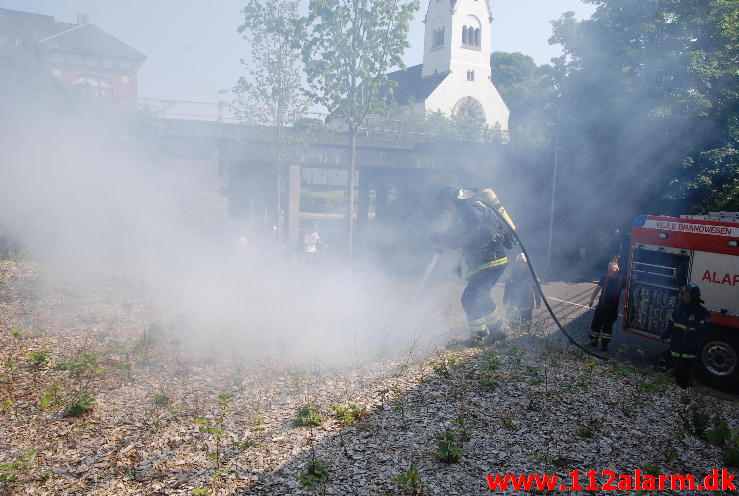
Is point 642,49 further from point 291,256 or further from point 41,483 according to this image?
point 41,483

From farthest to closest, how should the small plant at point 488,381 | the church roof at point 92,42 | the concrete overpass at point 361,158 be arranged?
the church roof at point 92,42, the concrete overpass at point 361,158, the small plant at point 488,381

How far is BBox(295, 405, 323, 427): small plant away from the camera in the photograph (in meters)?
5.21

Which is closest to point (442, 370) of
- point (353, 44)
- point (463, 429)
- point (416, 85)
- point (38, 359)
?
point (463, 429)

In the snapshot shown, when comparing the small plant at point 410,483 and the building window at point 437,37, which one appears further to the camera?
the building window at point 437,37

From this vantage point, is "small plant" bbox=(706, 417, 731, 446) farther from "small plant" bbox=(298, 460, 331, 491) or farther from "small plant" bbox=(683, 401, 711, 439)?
"small plant" bbox=(298, 460, 331, 491)

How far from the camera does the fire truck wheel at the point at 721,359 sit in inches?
291

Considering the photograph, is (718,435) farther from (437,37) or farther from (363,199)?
(437,37)

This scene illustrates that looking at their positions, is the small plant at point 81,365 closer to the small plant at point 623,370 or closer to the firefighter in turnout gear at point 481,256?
the firefighter in turnout gear at point 481,256

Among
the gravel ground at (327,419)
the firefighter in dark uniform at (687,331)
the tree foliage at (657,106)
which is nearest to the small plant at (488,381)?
the gravel ground at (327,419)

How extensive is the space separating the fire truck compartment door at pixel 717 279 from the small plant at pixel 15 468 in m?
8.52

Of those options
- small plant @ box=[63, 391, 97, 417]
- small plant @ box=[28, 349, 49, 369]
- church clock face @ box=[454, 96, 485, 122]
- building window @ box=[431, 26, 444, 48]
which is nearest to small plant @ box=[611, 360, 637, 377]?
small plant @ box=[63, 391, 97, 417]

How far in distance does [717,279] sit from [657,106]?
423 inches

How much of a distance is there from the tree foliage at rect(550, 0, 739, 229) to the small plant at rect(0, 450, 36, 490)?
700 inches

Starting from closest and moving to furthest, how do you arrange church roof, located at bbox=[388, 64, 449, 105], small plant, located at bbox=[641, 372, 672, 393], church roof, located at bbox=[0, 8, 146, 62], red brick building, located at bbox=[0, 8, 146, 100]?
1. small plant, located at bbox=[641, 372, 672, 393]
2. church roof, located at bbox=[0, 8, 146, 62]
3. red brick building, located at bbox=[0, 8, 146, 100]
4. church roof, located at bbox=[388, 64, 449, 105]
